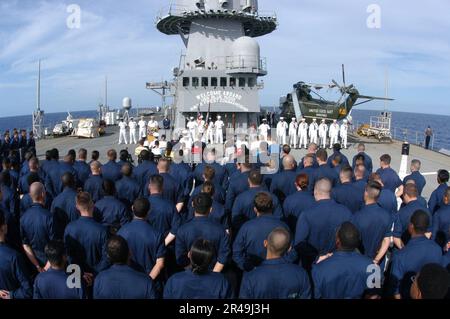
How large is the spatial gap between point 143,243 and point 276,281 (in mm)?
1702

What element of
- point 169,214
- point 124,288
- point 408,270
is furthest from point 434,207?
point 124,288

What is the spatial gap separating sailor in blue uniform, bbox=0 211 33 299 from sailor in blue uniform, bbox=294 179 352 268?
2.91 m

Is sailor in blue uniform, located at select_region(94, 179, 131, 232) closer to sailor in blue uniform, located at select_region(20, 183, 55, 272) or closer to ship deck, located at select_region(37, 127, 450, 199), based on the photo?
sailor in blue uniform, located at select_region(20, 183, 55, 272)

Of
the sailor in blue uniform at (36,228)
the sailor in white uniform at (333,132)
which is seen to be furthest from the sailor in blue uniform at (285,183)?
the sailor in white uniform at (333,132)

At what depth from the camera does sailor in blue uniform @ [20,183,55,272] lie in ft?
16.8

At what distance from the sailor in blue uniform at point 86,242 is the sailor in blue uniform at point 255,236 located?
1.51 meters

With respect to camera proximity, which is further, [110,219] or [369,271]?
[110,219]

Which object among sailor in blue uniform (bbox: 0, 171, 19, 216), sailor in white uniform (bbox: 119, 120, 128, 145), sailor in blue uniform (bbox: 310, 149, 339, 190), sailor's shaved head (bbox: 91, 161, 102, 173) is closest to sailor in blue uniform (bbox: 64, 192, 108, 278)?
sailor in blue uniform (bbox: 0, 171, 19, 216)

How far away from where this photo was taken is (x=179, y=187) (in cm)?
798

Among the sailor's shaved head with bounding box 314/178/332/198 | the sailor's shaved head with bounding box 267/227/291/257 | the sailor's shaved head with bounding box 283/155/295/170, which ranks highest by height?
the sailor's shaved head with bounding box 283/155/295/170

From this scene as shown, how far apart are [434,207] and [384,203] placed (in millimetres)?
918

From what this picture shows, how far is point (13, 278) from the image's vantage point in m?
4.09

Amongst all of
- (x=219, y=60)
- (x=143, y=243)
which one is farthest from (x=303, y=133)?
(x=143, y=243)
